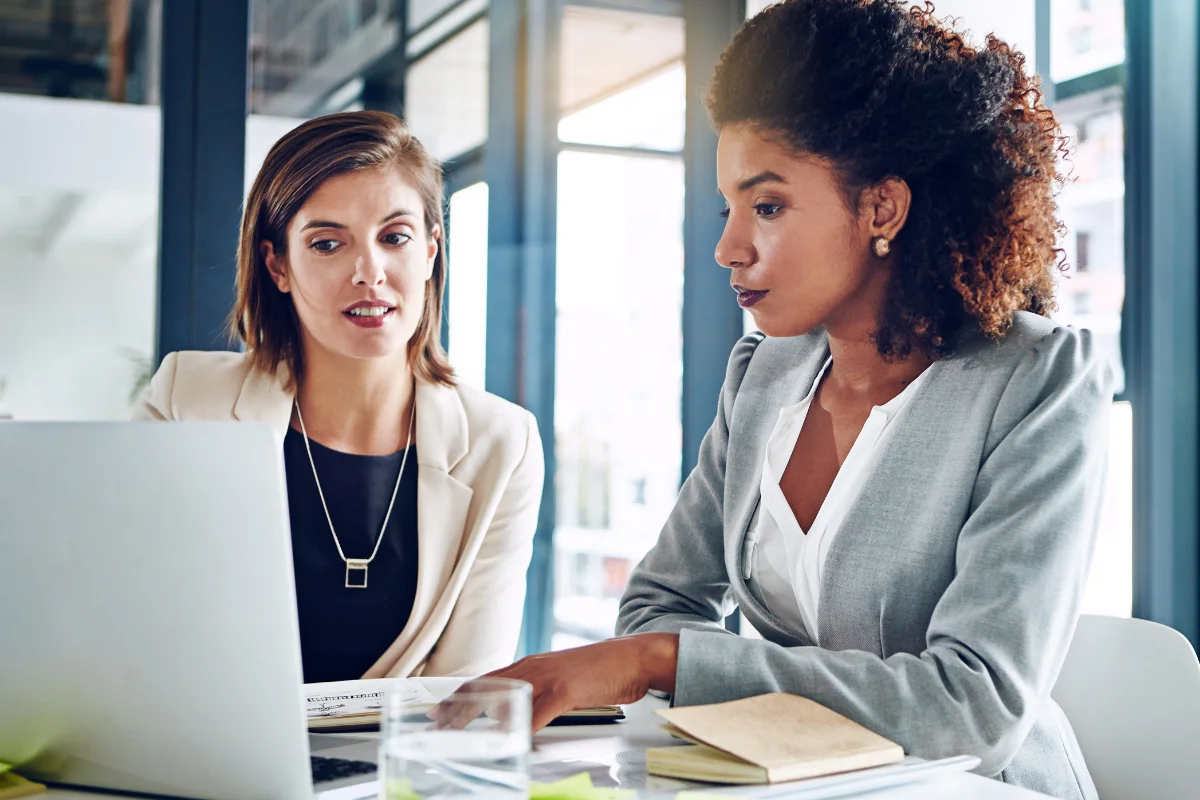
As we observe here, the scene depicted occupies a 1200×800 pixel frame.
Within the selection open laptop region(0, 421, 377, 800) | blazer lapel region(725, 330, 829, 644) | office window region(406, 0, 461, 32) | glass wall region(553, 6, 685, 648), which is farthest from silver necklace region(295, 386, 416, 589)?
office window region(406, 0, 461, 32)

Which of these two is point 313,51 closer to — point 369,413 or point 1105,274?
point 369,413

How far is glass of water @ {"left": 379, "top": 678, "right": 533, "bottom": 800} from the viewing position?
0.67m

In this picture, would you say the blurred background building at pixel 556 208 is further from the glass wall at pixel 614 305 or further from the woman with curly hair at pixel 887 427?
the woman with curly hair at pixel 887 427

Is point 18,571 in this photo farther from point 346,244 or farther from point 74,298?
point 74,298

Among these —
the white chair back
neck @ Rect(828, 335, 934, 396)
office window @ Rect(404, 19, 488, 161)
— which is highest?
office window @ Rect(404, 19, 488, 161)

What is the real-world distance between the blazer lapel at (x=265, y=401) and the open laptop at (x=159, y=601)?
1.11m

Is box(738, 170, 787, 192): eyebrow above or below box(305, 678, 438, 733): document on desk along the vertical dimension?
above

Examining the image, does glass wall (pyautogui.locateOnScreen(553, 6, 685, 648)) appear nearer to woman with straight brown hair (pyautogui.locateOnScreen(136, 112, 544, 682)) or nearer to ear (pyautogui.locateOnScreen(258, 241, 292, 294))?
woman with straight brown hair (pyautogui.locateOnScreen(136, 112, 544, 682))

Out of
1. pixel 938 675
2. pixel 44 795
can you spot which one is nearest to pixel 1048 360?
pixel 938 675

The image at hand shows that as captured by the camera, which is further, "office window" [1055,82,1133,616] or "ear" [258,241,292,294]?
"office window" [1055,82,1133,616]

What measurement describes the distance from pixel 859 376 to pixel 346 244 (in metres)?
0.95

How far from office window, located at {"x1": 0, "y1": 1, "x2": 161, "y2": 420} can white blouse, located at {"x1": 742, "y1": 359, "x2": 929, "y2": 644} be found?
159cm

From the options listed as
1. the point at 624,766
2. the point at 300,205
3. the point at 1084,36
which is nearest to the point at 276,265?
the point at 300,205

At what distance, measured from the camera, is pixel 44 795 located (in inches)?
33.4
